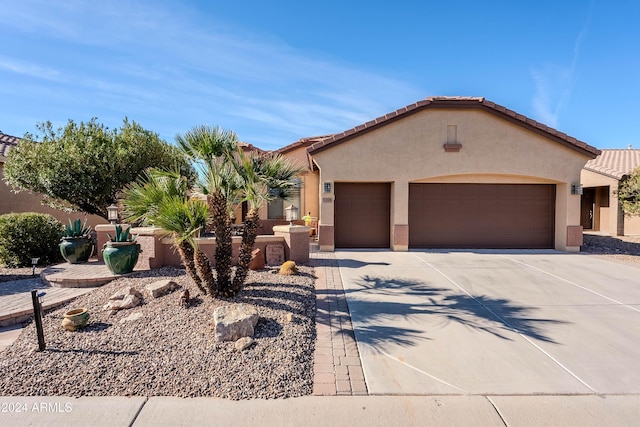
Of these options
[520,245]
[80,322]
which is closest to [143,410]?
[80,322]

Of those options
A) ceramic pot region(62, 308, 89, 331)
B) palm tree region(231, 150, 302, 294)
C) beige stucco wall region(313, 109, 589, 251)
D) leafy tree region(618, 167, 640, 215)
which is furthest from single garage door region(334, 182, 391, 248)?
leafy tree region(618, 167, 640, 215)

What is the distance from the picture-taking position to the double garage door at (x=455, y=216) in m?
13.0

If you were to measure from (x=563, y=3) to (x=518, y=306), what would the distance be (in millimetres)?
10579

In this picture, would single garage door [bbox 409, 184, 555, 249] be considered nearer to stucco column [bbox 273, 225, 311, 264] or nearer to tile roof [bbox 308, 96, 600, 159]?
tile roof [bbox 308, 96, 600, 159]

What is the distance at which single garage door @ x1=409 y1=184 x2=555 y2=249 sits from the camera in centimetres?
1304

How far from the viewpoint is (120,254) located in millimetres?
7832

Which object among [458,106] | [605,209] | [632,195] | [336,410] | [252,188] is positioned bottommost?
[336,410]

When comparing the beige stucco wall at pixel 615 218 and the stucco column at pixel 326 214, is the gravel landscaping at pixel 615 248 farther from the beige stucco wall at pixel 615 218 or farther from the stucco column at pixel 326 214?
the stucco column at pixel 326 214

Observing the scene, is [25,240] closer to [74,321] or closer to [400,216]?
[74,321]

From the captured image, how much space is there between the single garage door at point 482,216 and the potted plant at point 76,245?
35.8ft

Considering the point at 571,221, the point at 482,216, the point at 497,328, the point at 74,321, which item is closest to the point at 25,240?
the point at 74,321

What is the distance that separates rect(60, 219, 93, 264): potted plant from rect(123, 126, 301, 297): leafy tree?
476cm

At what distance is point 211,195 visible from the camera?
5816 millimetres

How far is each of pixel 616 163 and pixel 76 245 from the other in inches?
1084
